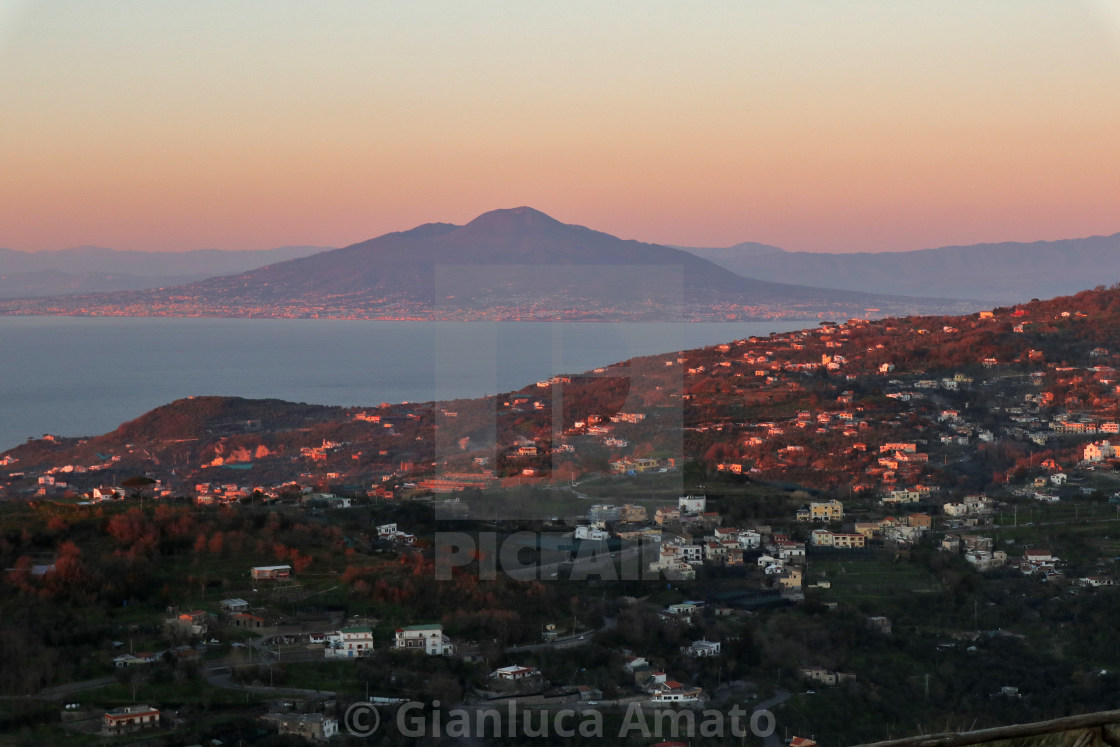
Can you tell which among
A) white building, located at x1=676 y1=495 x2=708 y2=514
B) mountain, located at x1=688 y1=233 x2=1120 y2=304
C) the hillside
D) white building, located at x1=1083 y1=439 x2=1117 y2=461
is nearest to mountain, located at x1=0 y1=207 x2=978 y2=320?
the hillside

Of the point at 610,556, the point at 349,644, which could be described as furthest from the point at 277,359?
the point at 349,644

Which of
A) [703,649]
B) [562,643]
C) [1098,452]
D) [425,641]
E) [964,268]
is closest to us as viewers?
[425,641]

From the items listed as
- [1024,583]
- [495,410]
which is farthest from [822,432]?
[1024,583]

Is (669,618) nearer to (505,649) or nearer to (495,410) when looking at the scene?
(505,649)

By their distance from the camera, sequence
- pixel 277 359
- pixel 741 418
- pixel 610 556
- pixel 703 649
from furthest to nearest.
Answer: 1. pixel 277 359
2. pixel 741 418
3. pixel 610 556
4. pixel 703 649

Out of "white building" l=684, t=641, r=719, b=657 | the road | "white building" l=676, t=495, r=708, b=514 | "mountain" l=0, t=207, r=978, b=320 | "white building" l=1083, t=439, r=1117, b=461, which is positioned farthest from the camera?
"mountain" l=0, t=207, r=978, b=320

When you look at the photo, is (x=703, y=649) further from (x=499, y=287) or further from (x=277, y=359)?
(x=277, y=359)

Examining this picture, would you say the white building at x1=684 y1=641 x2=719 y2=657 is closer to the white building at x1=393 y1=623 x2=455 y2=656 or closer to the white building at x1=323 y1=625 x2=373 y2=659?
the white building at x1=393 y1=623 x2=455 y2=656
